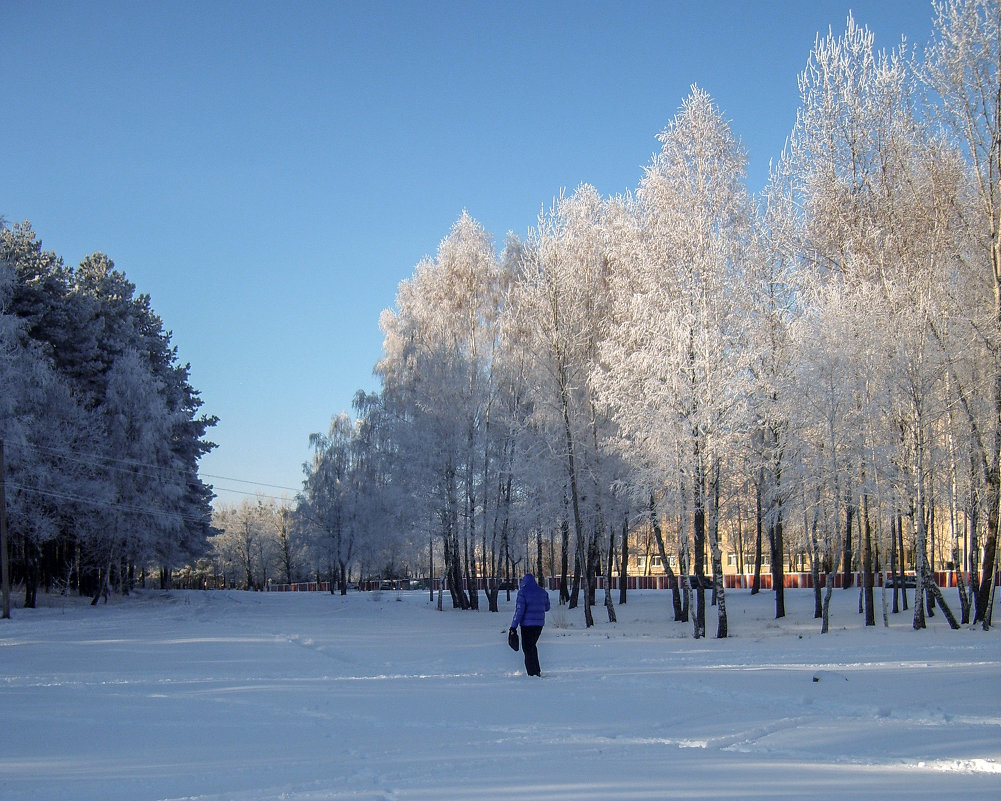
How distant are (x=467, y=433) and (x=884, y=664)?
21.1m

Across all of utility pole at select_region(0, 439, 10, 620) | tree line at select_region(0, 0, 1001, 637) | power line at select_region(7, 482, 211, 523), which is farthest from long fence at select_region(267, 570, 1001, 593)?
utility pole at select_region(0, 439, 10, 620)

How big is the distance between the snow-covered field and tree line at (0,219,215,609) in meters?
17.4

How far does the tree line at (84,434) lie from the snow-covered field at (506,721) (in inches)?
684

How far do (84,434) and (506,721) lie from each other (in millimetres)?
34291

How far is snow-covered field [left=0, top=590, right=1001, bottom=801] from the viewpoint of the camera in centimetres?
605

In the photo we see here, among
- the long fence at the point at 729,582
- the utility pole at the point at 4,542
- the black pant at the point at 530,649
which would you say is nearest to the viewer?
the black pant at the point at 530,649

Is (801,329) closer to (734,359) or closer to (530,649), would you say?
(734,359)

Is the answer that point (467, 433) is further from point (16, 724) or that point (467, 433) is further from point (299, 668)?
point (16, 724)

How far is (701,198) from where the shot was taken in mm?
21812

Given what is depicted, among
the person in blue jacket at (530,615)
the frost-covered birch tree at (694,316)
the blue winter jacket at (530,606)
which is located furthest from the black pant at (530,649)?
the frost-covered birch tree at (694,316)

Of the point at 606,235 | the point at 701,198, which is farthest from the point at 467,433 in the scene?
the point at 701,198

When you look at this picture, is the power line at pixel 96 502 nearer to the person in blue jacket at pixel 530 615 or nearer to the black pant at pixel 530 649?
the person in blue jacket at pixel 530 615

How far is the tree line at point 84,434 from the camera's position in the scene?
32469 mm

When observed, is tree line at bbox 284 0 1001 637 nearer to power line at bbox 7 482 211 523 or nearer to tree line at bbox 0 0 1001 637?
tree line at bbox 0 0 1001 637
